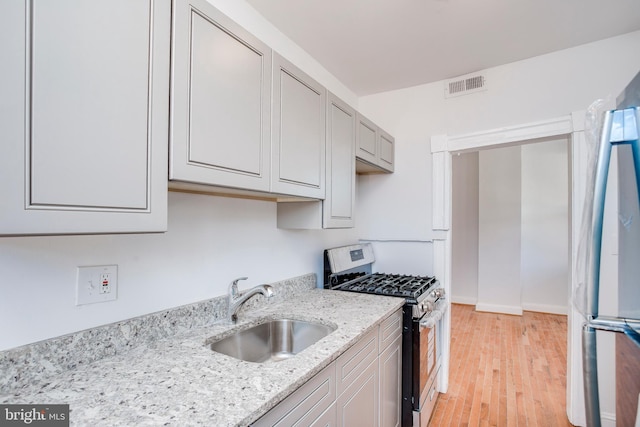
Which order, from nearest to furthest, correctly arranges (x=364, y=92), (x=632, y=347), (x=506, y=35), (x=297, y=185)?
(x=632, y=347) → (x=297, y=185) → (x=506, y=35) → (x=364, y=92)

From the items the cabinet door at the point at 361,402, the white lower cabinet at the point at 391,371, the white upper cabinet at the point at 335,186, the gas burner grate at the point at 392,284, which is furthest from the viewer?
the gas burner grate at the point at 392,284

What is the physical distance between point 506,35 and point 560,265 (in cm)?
407

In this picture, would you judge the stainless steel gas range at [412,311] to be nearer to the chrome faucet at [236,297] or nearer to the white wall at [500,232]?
the chrome faucet at [236,297]

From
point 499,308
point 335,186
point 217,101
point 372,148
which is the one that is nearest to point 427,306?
point 335,186

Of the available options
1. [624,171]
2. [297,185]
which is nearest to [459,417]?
[624,171]

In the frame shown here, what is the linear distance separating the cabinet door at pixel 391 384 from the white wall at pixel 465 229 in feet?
12.8

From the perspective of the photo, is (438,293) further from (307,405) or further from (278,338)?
(307,405)

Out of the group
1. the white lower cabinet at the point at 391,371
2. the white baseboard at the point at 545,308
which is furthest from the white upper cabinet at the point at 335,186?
the white baseboard at the point at 545,308

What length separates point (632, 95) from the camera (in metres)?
1.17

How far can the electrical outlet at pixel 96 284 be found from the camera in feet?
3.37

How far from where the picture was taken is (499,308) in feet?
15.7

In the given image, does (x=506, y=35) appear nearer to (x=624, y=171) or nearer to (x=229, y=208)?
(x=624, y=171)

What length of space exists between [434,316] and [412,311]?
26 cm

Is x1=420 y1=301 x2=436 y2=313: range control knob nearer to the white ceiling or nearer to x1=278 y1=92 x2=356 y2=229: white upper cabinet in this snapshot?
x1=278 y1=92 x2=356 y2=229: white upper cabinet
